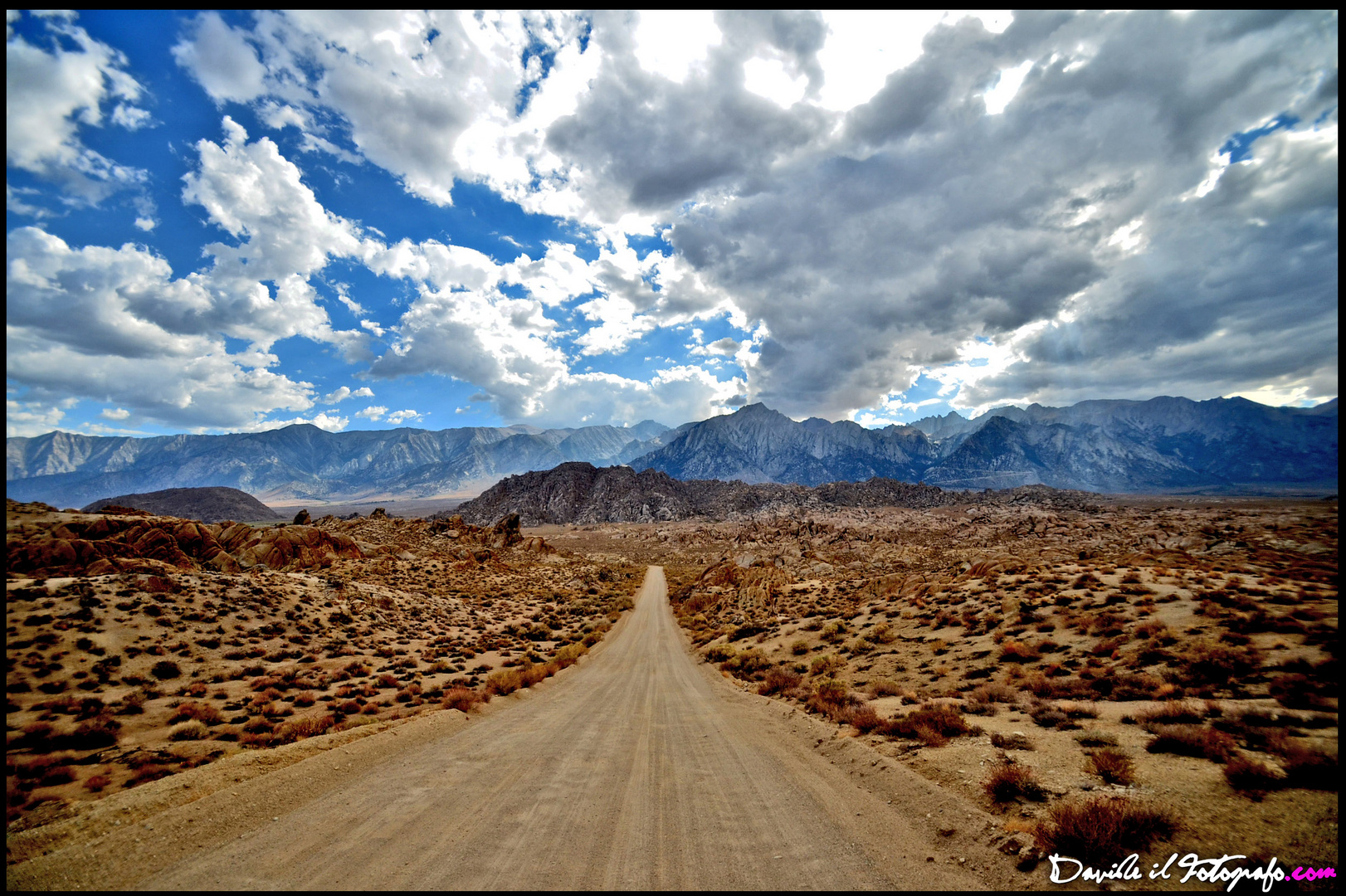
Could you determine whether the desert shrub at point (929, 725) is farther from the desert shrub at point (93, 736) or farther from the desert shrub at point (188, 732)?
the desert shrub at point (93, 736)

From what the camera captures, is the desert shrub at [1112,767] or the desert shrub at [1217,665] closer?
the desert shrub at [1112,767]

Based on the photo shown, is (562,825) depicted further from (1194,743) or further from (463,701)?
(1194,743)

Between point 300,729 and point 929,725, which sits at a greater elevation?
point 929,725

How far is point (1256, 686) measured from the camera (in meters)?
9.42

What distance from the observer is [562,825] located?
7.19 metres

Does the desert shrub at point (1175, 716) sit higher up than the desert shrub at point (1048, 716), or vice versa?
the desert shrub at point (1175, 716)

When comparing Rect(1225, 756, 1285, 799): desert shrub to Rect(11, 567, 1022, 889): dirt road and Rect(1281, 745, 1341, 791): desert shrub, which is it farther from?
Rect(11, 567, 1022, 889): dirt road

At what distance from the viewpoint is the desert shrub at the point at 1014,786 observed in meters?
7.04

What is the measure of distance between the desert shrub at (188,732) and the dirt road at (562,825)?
6687mm

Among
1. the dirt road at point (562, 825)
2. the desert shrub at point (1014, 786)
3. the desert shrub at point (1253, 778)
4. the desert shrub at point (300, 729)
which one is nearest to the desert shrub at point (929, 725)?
the dirt road at point (562, 825)

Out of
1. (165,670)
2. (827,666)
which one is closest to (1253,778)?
(827,666)

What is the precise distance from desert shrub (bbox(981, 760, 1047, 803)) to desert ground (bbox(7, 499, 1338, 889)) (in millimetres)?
65

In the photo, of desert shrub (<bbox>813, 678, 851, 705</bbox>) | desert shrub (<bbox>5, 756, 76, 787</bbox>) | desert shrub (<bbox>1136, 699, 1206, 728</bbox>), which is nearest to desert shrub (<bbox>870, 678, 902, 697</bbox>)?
desert shrub (<bbox>813, 678, 851, 705</bbox>)

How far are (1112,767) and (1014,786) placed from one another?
1496mm
